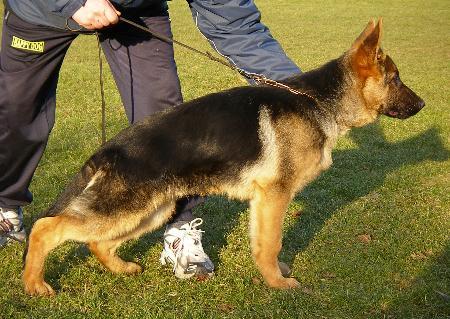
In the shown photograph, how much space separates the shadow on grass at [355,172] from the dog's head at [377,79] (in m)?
1.33

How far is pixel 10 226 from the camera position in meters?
4.73

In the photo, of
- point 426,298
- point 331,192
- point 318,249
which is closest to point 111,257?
point 318,249

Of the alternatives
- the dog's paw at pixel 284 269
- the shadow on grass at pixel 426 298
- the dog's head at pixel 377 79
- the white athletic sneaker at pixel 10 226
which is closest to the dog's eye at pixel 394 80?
the dog's head at pixel 377 79

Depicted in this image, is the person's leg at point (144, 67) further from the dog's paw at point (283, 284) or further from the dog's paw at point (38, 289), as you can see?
the dog's paw at point (38, 289)

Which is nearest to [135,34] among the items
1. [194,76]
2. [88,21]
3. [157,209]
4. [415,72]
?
[88,21]

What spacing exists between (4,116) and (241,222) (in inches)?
91.0

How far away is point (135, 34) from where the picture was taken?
4.50m

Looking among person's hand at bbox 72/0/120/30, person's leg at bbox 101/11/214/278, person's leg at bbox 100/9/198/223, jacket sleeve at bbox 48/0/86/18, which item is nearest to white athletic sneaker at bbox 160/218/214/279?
person's leg at bbox 101/11/214/278

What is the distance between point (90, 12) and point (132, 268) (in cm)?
189

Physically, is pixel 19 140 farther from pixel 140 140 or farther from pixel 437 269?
pixel 437 269

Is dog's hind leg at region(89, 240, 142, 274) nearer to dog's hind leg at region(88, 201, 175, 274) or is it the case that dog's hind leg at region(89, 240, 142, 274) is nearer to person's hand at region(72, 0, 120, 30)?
dog's hind leg at region(88, 201, 175, 274)

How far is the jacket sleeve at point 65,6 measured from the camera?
3.74 m

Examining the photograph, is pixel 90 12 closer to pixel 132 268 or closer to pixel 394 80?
pixel 132 268

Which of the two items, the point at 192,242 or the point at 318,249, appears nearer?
the point at 192,242
